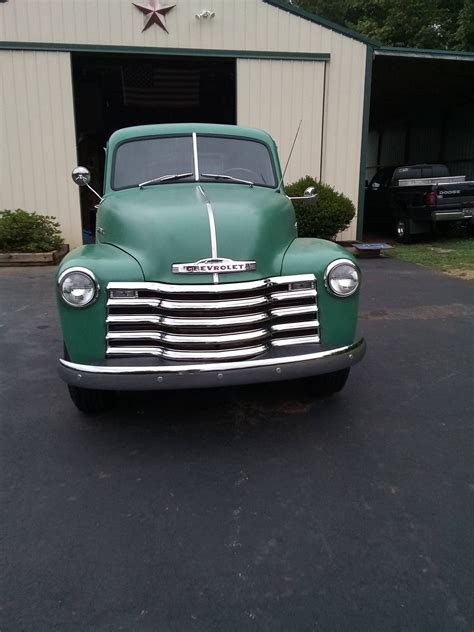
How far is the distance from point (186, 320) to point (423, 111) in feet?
68.9

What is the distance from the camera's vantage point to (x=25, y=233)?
961 cm

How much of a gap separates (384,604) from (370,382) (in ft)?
7.58

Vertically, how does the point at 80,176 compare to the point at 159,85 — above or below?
below

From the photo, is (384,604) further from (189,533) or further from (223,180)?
(223,180)

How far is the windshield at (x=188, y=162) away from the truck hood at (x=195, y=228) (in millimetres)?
359

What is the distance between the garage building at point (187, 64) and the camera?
10.0 metres

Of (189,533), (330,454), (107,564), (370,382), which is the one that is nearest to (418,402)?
(370,382)

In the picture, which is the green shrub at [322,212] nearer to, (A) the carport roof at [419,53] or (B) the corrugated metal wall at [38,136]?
(A) the carport roof at [419,53]

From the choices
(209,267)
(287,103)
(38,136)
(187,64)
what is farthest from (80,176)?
(187,64)

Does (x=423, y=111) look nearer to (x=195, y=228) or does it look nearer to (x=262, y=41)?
(x=262, y=41)

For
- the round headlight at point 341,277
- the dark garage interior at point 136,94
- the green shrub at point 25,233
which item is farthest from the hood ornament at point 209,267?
the dark garage interior at point 136,94

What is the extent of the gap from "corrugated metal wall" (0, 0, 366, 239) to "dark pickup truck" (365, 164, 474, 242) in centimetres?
178

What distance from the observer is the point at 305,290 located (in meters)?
3.10

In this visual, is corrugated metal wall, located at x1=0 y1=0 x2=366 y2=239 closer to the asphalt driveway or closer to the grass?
the grass
